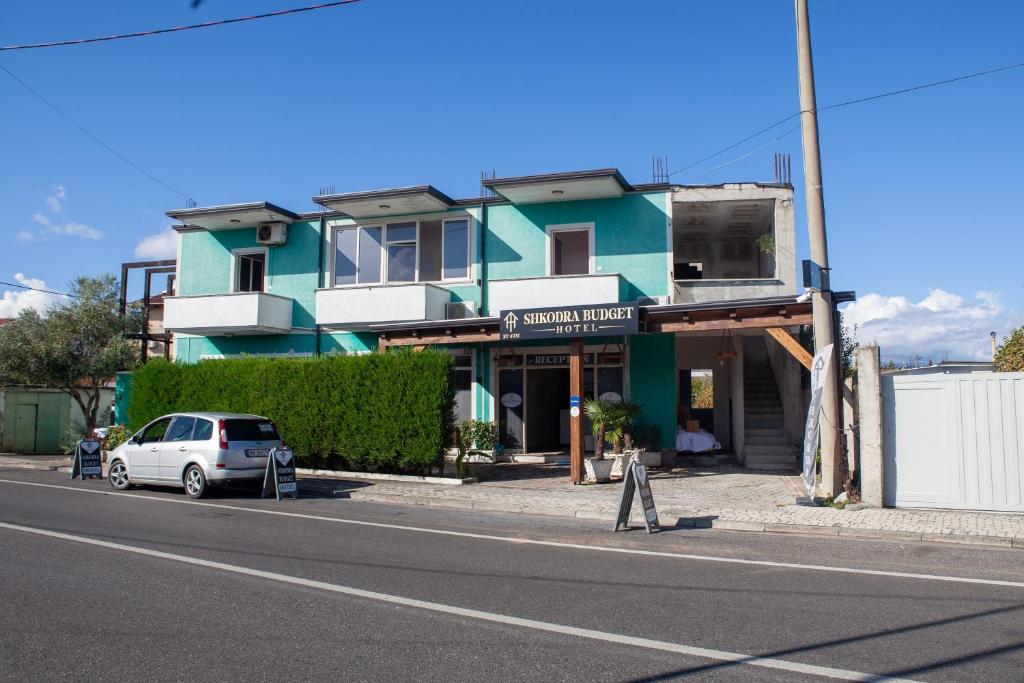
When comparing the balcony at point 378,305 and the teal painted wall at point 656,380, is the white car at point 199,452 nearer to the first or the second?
the balcony at point 378,305

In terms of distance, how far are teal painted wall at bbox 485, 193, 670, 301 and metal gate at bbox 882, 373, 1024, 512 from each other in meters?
8.84

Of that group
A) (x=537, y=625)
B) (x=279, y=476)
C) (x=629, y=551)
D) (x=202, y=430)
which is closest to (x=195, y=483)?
(x=202, y=430)

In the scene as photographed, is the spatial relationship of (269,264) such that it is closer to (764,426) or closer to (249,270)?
(249,270)

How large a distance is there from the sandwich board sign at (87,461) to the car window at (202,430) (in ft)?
17.1

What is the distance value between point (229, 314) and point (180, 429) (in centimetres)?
832

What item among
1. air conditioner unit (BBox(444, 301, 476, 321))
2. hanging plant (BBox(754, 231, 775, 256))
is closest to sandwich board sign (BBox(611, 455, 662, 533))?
hanging plant (BBox(754, 231, 775, 256))

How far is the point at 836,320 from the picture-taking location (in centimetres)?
1362

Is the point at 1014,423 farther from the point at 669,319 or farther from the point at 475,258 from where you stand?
the point at 475,258

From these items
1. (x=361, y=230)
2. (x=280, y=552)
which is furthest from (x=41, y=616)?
(x=361, y=230)

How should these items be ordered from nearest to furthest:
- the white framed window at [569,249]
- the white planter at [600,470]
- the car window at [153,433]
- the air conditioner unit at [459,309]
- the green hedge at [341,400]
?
1. the car window at [153,433]
2. the white planter at [600,470]
3. the green hedge at [341,400]
4. the white framed window at [569,249]
5. the air conditioner unit at [459,309]

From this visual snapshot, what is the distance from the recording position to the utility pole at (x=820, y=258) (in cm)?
A: 1257

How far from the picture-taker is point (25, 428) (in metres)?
28.4

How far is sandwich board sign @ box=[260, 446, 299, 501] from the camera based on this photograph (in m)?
14.4

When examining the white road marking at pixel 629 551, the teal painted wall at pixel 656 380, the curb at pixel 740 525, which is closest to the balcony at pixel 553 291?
the teal painted wall at pixel 656 380
